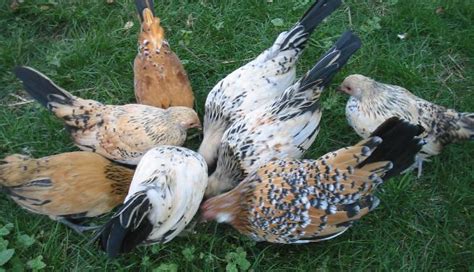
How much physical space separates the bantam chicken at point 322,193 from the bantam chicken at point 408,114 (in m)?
0.54

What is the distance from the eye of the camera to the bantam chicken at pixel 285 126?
10.8 ft

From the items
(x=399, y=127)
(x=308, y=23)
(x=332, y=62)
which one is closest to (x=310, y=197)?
(x=399, y=127)

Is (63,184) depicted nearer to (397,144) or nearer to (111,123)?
(111,123)

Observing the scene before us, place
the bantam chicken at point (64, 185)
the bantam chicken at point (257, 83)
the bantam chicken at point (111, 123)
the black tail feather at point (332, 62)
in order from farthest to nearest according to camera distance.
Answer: the bantam chicken at point (257, 83), the bantam chicken at point (111, 123), the black tail feather at point (332, 62), the bantam chicken at point (64, 185)

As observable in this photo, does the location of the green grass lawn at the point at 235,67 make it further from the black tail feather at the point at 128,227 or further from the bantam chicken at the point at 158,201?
the black tail feather at the point at 128,227

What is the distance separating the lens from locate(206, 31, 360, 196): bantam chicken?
10.8ft

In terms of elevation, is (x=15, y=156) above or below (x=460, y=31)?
above

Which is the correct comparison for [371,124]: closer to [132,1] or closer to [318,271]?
[318,271]

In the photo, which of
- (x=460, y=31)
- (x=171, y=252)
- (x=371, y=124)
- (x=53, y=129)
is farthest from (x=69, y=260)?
(x=460, y=31)

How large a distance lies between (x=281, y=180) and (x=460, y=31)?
2.30 meters

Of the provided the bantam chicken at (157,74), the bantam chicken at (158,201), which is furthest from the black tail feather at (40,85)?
the bantam chicken at (158,201)

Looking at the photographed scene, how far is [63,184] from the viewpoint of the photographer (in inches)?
125

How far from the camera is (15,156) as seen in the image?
3.31 metres

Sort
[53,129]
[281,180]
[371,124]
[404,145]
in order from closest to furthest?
[404,145], [281,180], [371,124], [53,129]
